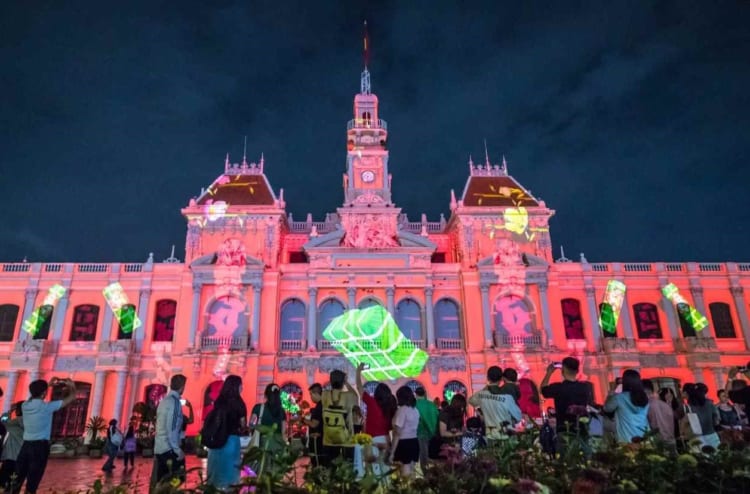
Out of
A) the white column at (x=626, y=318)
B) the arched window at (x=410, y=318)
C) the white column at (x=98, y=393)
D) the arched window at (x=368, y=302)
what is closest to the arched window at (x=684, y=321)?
the white column at (x=626, y=318)

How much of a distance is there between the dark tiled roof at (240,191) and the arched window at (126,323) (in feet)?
23.6

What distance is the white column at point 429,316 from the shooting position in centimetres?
2703

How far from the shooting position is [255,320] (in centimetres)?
2681

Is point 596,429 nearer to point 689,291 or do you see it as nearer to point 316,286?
point 316,286

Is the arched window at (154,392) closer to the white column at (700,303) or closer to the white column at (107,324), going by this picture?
the white column at (107,324)

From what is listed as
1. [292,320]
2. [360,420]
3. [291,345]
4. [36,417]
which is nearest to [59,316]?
[292,320]

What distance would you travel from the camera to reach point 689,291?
29.1m

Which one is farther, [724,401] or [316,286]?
[316,286]

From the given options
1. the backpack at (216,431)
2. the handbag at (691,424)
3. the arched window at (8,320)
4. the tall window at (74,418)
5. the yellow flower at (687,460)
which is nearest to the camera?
the yellow flower at (687,460)


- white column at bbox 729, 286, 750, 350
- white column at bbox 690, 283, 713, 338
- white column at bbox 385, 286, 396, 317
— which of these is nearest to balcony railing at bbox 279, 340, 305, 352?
white column at bbox 385, 286, 396, 317

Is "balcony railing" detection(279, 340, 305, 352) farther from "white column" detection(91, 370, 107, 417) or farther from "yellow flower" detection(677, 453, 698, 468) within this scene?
"yellow flower" detection(677, 453, 698, 468)

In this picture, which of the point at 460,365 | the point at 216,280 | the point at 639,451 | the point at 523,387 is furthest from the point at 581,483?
the point at 216,280

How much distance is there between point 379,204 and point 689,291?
18451 mm

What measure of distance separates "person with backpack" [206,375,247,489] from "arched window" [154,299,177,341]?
78.6ft
